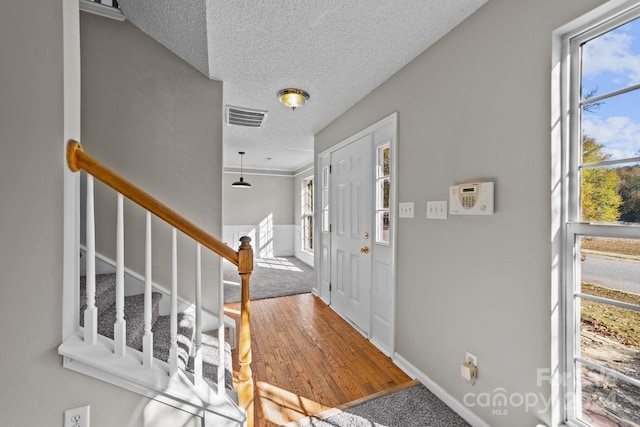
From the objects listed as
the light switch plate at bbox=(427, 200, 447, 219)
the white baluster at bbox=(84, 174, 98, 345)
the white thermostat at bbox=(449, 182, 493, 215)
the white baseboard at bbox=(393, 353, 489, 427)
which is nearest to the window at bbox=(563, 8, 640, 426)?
the white thermostat at bbox=(449, 182, 493, 215)

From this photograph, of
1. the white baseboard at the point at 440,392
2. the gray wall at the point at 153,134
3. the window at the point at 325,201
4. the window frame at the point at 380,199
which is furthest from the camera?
the window at the point at 325,201

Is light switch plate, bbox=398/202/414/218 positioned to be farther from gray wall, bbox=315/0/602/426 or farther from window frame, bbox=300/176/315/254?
window frame, bbox=300/176/315/254

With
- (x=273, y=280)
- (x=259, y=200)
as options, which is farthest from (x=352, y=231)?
(x=259, y=200)

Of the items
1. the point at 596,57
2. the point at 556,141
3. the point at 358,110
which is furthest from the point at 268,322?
the point at 596,57

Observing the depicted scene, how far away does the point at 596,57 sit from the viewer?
1.14 m

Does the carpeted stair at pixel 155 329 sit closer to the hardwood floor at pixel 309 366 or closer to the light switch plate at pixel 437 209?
the hardwood floor at pixel 309 366

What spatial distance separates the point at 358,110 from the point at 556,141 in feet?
6.08

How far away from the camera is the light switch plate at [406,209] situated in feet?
6.73

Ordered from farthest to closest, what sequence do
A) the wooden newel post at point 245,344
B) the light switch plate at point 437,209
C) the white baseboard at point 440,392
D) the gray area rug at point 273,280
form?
the gray area rug at point 273,280 → the light switch plate at point 437,209 → the white baseboard at point 440,392 → the wooden newel post at point 245,344

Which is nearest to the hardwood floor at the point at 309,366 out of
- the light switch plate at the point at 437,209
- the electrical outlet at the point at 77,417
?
the electrical outlet at the point at 77,417

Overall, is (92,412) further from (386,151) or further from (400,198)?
(386,151)

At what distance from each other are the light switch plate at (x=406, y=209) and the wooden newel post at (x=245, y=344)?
1.24 metres

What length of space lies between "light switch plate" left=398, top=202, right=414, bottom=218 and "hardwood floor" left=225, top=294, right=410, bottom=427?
4.01 ft

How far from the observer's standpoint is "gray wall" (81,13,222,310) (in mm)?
2029
